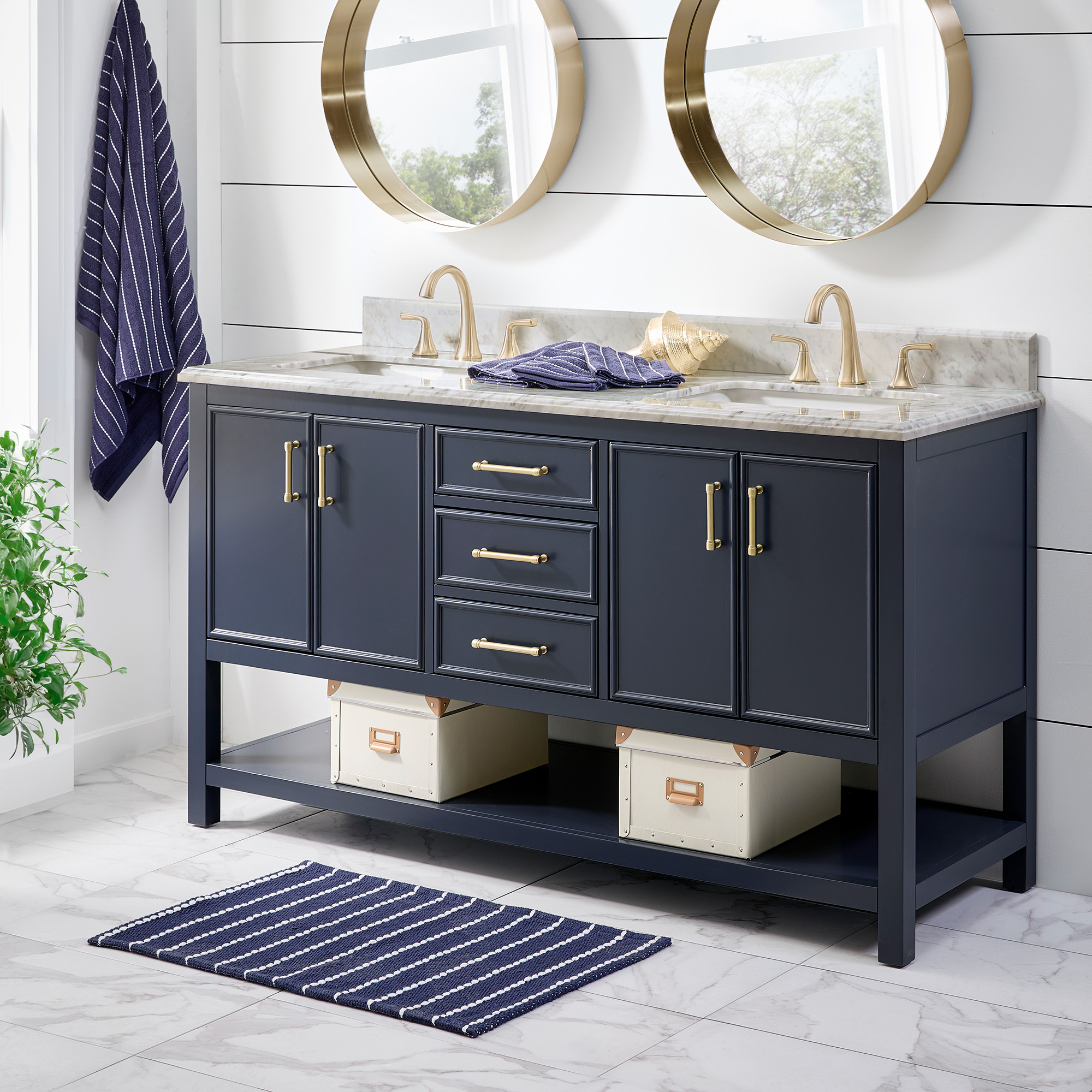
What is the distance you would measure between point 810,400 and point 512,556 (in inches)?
25.5

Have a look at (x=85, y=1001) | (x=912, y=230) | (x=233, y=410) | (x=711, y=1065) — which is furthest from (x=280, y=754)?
(x=912, y=230)

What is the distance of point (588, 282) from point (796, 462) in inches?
36.7

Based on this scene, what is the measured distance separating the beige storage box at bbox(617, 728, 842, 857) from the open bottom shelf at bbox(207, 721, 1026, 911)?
0.03 meters

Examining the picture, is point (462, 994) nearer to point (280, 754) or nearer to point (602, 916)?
point (602, 916)

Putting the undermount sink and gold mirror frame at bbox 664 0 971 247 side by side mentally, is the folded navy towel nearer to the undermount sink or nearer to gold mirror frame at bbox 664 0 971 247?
the undermount sink

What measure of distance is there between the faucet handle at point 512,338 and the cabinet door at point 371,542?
44 centimetres

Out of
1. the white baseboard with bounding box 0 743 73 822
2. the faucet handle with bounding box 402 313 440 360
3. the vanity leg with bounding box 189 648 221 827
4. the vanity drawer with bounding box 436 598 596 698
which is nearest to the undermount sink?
the vanity drawer with bounding box 436 598 596 698

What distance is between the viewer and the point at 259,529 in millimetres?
3291

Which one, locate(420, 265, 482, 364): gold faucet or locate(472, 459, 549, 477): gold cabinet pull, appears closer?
locate(472, 459, 549, 477): gold cabinet pull

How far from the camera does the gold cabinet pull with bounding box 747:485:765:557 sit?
274 cm

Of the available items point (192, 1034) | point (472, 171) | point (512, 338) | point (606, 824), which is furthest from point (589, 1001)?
point (472, 171)

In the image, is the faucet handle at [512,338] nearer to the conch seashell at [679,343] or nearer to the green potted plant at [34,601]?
the conch seashell at [679,343]

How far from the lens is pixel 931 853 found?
2939mm

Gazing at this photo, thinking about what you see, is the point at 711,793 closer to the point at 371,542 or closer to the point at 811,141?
the point at 371,542
